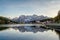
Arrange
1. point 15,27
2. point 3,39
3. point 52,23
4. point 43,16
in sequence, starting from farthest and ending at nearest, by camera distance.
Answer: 1. point 15,27
2. point 52,23
3. point 43,16
4. point 3,39

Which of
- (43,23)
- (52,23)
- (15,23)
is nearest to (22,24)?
(15,23)

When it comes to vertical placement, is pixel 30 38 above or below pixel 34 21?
below

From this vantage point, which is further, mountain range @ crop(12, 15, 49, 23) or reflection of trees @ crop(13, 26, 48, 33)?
reflection of trees @ crop(13, 26, 48, 33)

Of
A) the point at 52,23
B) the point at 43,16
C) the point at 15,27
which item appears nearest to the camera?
the point at 43,16

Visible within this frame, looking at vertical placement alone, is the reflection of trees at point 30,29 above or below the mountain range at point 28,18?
below

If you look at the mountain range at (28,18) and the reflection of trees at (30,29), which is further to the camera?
the reflection of trees at (30,29)

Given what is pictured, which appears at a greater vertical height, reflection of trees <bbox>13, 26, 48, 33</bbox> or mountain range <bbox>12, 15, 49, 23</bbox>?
mountain range <bbox>12, 15, 49, 23</bbox>

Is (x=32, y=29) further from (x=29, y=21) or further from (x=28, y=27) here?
(x=29, y=21)

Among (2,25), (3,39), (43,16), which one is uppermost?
(43,16)

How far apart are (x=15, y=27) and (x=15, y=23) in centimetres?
37

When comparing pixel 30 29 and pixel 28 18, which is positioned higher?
pixel 28 18

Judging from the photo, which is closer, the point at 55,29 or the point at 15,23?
the point at 15,23

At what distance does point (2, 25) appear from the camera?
3883mm

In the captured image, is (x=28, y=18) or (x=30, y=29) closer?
(x=28, y=18)
